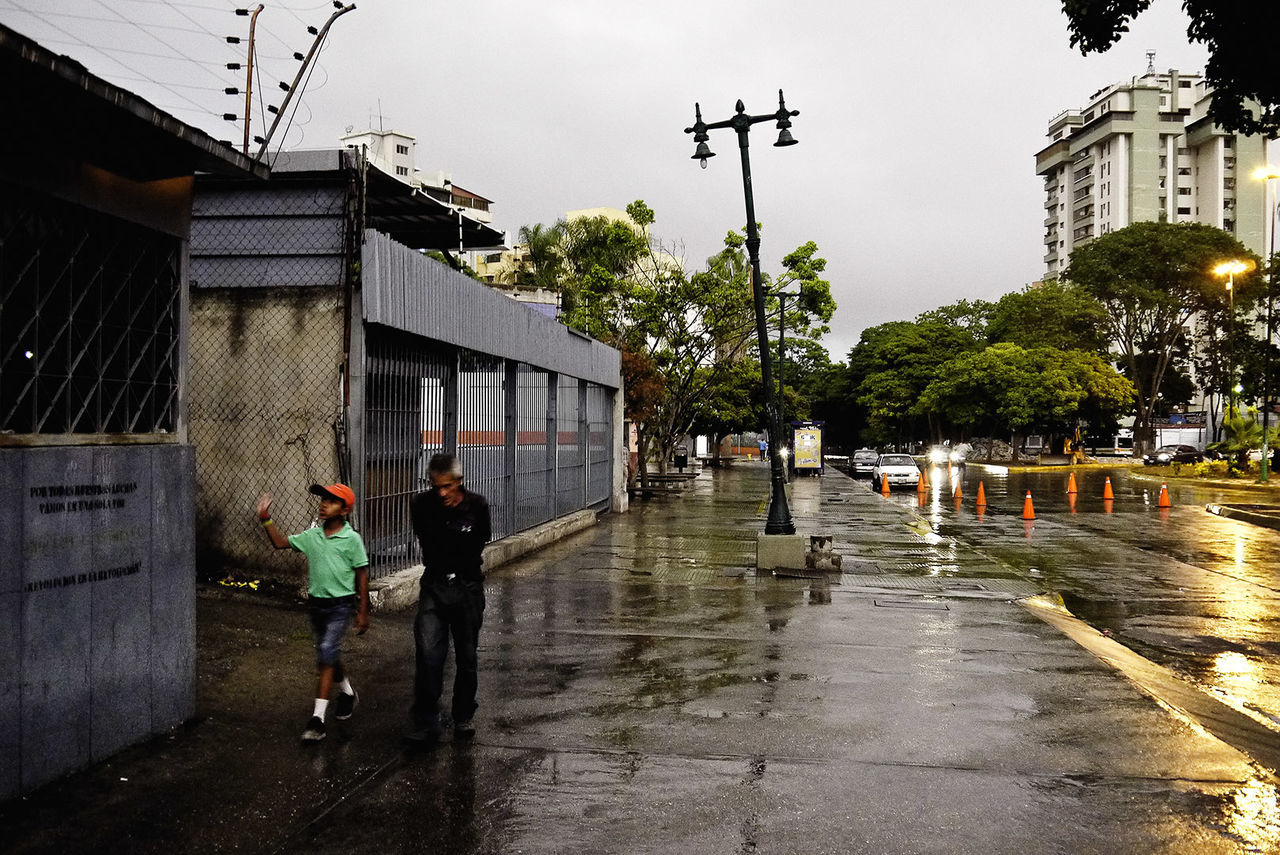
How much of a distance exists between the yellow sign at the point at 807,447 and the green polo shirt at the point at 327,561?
4356 centimetres

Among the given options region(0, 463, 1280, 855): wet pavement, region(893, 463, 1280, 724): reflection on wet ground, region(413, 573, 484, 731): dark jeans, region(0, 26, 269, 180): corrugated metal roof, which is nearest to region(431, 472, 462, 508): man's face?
region(413, 573, 484, 731): dark jeans

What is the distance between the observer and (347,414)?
9.54 meters

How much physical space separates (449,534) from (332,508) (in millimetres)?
734

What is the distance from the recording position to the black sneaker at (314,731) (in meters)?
5.78

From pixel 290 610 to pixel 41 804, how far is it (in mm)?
4347

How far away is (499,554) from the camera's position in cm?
1372

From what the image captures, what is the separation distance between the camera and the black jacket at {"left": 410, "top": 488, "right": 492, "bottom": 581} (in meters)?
5.89

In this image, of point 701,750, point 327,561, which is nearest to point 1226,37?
point 701,750

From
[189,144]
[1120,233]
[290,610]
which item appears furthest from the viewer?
[1120,233]

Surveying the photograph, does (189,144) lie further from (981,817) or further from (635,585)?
(635,585)

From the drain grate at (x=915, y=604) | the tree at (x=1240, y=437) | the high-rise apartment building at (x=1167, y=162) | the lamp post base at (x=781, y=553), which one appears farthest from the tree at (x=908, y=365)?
the drain grate at (x=915, y=604)

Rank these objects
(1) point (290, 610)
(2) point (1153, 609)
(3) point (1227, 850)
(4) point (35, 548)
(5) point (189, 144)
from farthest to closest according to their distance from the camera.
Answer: (2) point (1153, 609) → (1) point (290, 610) → (5) point (189, 144) → (4) point (35, 548) → (3) point (1227, 850)

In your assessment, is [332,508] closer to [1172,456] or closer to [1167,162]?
[1172,456]

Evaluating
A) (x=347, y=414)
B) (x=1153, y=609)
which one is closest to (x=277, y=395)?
(x=347, y=414)
